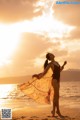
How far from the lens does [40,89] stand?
5.43 metres

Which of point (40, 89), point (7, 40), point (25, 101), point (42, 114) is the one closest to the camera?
point (40, 89)

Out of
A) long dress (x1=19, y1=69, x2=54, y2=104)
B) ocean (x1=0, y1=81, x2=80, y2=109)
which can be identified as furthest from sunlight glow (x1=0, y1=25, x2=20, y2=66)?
long dress (x1=19, y1=69, x2=54, y2=104)

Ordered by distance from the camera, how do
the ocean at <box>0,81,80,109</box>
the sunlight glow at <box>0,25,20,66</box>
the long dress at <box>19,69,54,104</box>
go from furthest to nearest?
the ocean at <box>0,81,80,109</box>
the sunlight glow at <box>0,25,20,66</box>
the long dress at <box>19,69,54,104</box>

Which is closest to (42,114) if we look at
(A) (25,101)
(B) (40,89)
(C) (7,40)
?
(B) (40,89)

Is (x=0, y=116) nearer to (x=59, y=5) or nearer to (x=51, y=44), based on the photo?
(x=51, y=44)

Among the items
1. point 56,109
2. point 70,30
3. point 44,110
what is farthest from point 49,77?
point 70,30

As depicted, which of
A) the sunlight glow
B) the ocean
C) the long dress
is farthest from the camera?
the ocean

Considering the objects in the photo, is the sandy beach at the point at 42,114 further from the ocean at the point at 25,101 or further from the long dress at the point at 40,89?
the ocean at the point at 25,101

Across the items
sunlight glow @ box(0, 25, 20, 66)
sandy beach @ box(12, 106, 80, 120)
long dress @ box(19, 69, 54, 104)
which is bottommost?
sandy beach @ box(12, 106, 80, 120)

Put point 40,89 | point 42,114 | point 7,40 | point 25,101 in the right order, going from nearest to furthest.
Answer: point 40,89
point 42,114
point 7,40
point 25,101

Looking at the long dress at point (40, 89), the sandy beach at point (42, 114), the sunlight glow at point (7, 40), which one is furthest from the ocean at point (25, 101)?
the long dress at point (40, 89)

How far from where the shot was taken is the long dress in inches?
211

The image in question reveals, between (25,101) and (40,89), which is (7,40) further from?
(25,101)

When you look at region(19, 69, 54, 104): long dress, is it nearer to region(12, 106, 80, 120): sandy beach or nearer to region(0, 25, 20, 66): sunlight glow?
region(12, 106, 80, 120): sandy beach
